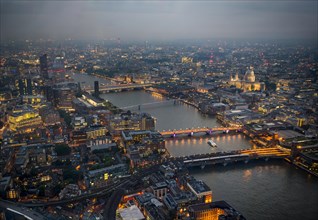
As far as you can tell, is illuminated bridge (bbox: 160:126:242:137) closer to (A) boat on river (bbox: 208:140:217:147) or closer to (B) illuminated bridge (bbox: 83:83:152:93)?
(A) boat on river (bbox: 208:140:217:147)

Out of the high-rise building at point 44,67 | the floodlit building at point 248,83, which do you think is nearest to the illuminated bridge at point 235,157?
the floodlit building at point 248,83

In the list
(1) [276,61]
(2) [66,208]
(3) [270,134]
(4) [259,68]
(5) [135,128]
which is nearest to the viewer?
(2) [66,208]

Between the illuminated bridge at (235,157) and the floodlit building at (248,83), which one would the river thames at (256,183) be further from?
the floodlit building at (248,83)

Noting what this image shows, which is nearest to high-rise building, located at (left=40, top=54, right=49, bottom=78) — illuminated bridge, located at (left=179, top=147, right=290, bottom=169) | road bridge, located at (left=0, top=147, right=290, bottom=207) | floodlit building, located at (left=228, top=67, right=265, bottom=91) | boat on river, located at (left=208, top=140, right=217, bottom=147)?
floodlit building, located at (left=228, top=67, right=265, bottom=91)

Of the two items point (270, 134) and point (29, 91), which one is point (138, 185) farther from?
point (29, 91)

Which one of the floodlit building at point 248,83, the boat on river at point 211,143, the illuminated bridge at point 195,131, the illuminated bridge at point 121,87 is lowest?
the boat on river at point 211,143

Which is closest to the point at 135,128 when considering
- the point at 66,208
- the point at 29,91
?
the point at 66,208
